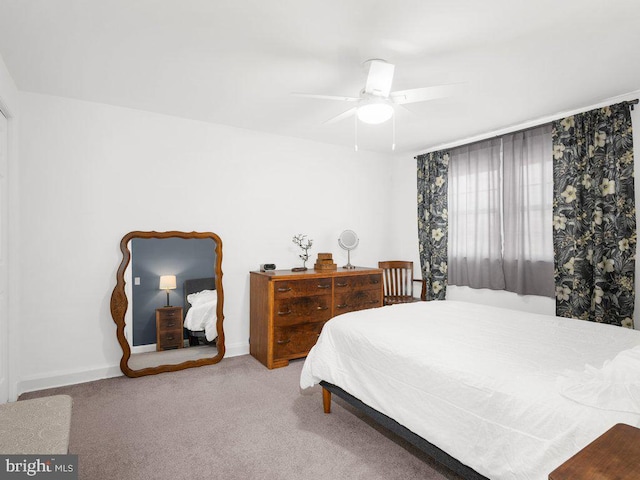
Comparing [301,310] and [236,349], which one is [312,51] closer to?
[301,310]

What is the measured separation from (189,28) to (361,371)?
2.33m

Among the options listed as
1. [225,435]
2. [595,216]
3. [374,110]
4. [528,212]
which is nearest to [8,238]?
[225,435]

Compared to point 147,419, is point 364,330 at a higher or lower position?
higher

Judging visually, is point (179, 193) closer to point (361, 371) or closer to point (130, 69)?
point (130, 69)

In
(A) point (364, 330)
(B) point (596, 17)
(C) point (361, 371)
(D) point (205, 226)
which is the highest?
(B) point (596, 17)

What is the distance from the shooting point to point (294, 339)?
3.68 m

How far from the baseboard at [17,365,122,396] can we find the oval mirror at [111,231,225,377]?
168 millimetres

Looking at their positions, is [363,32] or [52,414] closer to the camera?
[52,414]

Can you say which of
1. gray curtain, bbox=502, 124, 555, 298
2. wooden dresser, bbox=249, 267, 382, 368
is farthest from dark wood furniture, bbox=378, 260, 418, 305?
gray curtain, bbox=502, 124, 555, 298

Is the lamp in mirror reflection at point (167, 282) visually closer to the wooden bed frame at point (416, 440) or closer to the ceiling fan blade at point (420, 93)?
the wooden bed frame at point (416, 440)

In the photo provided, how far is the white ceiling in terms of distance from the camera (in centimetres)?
193

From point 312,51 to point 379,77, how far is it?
19.1 inches

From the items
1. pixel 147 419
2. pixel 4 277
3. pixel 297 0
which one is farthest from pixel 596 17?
pixel 4 277

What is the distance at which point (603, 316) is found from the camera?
303 centimetres
